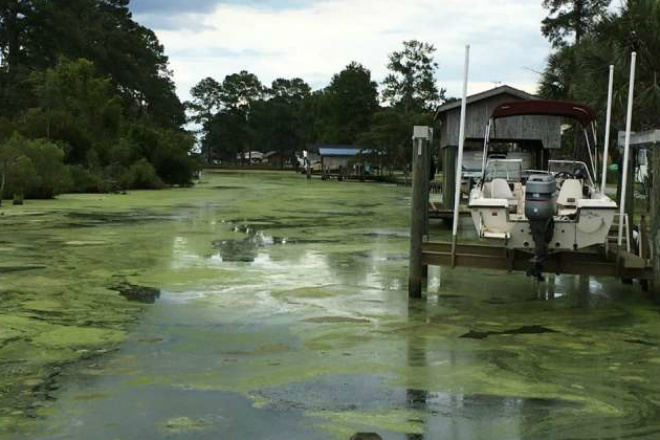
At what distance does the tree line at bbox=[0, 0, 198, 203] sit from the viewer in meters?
29.4

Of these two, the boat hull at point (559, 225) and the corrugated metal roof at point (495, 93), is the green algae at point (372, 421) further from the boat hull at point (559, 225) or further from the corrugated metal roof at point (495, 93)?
the corrugated metal roof at point (495, 93)

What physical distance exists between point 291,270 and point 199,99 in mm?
122430

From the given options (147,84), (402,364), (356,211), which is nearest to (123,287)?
(402,364)

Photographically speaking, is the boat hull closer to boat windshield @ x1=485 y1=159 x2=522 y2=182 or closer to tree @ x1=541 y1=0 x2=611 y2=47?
boat windshield @ x1=485 y1=159 x2=522 y2=182

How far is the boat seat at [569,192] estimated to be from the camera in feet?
32.0

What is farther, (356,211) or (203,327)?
(356,211)

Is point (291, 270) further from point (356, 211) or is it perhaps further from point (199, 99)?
point (199, 99)

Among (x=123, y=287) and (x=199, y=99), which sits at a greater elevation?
(x=199, y=99)

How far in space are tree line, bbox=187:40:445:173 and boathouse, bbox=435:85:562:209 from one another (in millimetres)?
37672

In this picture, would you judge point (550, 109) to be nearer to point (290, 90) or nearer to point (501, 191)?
point (501, 191)

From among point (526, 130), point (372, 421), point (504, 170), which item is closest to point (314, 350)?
point (372, 421)

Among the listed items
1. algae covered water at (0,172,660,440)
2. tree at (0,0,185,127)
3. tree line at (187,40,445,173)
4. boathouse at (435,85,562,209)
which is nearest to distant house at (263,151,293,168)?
tree line at (187,40,445,173)

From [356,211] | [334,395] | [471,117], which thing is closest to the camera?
[334,395]

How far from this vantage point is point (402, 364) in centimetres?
647
